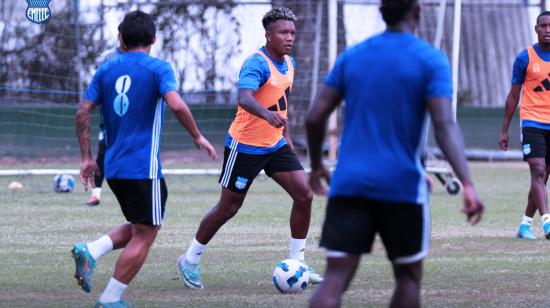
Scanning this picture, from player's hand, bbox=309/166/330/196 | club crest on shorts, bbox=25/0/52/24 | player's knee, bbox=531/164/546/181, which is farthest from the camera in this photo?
club crest on shorts, bbox=25/0/52/24

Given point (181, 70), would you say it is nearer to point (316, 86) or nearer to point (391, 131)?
point (316, 86)

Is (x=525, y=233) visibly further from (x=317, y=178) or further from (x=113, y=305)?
(x=317, y=178)

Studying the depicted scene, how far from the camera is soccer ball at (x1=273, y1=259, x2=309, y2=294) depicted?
299 inches

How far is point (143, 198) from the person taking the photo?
6734 millimetres

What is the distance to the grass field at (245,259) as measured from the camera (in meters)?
7.37

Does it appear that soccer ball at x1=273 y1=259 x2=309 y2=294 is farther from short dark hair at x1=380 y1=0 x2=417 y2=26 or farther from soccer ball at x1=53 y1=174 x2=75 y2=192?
soccer ball at x1=53 y1=174 x2=75 y2=192

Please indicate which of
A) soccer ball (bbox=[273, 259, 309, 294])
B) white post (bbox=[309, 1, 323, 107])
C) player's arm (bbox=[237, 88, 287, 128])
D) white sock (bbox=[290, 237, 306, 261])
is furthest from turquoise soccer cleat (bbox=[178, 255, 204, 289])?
white post (bbox=[309, 1, 323, 107])

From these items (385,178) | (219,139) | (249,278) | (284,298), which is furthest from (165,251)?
(219,139)

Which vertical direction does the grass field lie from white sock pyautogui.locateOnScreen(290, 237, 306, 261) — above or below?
below

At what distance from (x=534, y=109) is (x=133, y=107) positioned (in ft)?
18.1

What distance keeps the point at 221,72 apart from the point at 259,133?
47.5 feet

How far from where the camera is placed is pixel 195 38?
22.1 m

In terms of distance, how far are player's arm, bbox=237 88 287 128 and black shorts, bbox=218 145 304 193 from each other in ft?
1.87

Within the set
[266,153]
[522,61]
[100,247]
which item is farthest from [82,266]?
[522,61]
